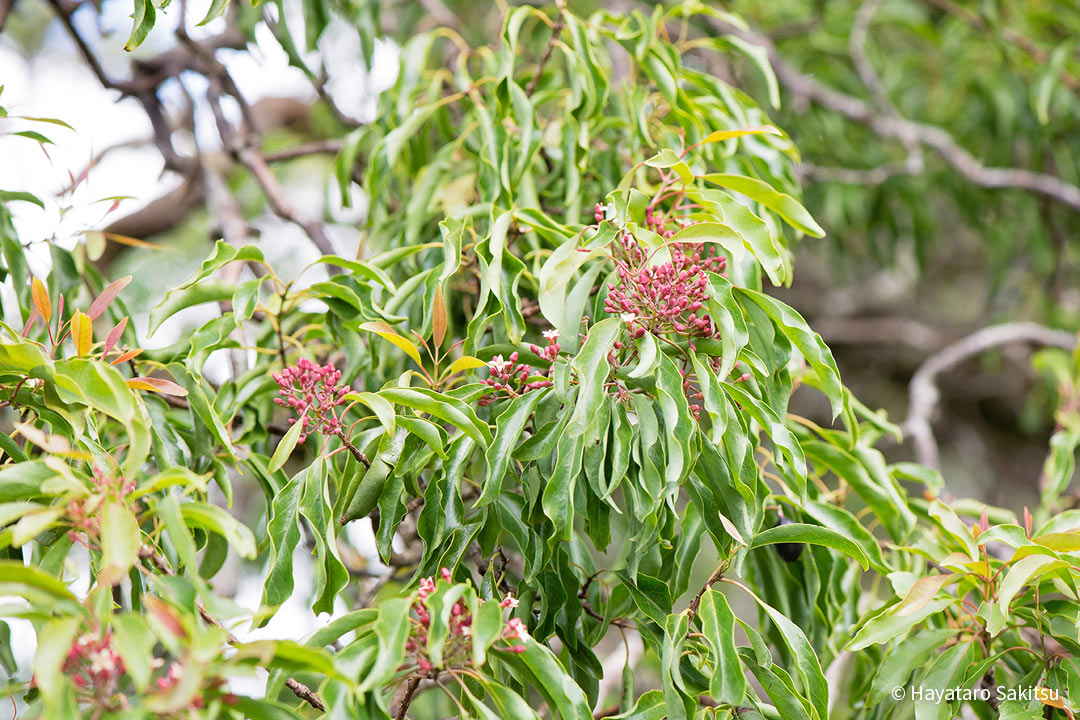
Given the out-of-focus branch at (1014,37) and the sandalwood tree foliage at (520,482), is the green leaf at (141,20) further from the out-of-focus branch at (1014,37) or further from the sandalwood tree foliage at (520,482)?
the out-of-focus branch at (1014,37)

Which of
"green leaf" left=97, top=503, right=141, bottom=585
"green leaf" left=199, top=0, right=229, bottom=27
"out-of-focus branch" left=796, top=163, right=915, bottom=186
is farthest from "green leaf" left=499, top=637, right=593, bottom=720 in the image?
"out-of-focus branch" left=796, top=163, right=915, bottom=186

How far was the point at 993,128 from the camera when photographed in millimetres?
2391

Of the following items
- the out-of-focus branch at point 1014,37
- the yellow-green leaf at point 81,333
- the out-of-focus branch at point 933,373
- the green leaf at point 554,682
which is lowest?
the out-of-focus branch at point 933,373

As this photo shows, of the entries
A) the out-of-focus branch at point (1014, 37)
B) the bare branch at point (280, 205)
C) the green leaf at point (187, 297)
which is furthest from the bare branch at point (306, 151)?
the out-of-focus branch at point (1014, 37)

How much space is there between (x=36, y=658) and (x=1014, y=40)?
2427 mm

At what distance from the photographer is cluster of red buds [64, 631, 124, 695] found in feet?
2.05

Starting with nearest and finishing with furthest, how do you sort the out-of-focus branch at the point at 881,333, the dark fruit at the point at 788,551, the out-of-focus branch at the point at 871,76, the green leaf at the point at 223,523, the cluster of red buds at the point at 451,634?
the green leaf at the point at 223,523, the cluster of red buds at the point at 451,634, the dark fruit at the point at 788,551, the out-of-focus branch at the point at 871,76, the out-of-focus branch at the point at 881,333

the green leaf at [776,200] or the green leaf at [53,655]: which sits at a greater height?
the green leaf at [776,200]

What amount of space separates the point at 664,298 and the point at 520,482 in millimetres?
232

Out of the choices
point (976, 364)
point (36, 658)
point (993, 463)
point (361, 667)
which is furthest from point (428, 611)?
point (993, 463)

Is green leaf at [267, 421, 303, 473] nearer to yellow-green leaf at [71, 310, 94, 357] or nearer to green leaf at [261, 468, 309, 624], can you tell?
green leaf at [261, 468, 309, 624]

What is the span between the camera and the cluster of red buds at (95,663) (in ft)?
2.05

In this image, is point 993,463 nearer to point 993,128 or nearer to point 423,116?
point 993,128

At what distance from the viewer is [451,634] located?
787mm
